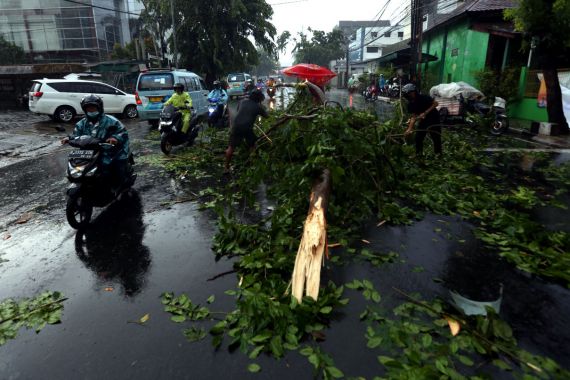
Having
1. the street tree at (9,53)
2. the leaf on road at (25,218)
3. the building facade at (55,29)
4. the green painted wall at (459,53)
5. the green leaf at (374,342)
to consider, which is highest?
the building facade at (55,29)

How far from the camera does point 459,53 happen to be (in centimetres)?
2030

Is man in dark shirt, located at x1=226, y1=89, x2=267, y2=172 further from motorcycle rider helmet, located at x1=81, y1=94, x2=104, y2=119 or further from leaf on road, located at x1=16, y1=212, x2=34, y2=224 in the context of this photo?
leaf on road, located at x1=16, y1=212, x2=34, y2=224

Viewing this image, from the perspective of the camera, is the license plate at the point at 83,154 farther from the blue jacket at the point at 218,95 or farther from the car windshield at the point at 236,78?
the car windshield at the point at 236,78

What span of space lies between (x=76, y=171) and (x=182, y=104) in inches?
216

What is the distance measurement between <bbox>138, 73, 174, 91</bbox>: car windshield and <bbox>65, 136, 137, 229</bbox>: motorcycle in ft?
29.9

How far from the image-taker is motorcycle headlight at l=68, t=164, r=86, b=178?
4.59m

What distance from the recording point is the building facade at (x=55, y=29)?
3781 cm

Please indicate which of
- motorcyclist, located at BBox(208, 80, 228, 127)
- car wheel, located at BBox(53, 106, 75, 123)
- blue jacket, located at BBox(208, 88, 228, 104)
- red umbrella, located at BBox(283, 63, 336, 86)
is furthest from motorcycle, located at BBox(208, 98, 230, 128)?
car wheel, located at BBox(53, 106, 75, 123)

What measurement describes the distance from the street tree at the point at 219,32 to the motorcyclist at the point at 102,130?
2464 centimetres

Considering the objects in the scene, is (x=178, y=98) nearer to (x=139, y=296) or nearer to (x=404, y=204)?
(x=404, y=204)

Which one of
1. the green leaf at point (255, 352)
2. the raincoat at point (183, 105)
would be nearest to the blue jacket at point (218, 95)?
the raincoat at point (183, 105)

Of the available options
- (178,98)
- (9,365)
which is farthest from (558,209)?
(178,98)

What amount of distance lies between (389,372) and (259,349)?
862 millimetres

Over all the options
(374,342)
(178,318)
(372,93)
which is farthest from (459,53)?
(178,318)
